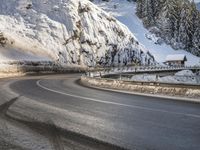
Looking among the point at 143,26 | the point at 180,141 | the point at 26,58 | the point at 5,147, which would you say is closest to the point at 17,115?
the point at 5,147

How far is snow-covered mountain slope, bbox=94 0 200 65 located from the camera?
424ft

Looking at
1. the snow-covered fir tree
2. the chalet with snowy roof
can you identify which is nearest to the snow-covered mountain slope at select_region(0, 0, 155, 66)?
the chalet with snowy roof

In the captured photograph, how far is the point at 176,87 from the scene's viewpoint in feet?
58.4

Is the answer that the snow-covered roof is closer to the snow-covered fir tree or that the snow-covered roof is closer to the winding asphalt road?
the snow-covered fir tree

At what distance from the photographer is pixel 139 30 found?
13325 cm

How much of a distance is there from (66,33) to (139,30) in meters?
52.0

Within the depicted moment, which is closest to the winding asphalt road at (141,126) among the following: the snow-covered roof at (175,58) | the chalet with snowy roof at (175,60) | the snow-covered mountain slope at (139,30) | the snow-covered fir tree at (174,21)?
the chalet with snowy roof at (175,60)

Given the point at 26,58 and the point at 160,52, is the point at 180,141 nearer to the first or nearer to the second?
the point at 26,58

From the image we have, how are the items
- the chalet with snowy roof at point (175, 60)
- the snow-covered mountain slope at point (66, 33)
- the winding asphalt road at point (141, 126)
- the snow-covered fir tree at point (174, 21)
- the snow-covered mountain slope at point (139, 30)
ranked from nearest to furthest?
the winding asphalt road at point (141, 126) < the snow-covered mountain slope at point (66, 33) < the chalet with snowy roof at point (175, 60) < the snow-covered mountain slope at point (139, 30) < the snow-covered fir tree at point (174, 21)

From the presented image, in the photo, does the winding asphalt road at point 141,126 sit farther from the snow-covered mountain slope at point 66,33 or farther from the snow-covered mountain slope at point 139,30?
the snow-covered mountain slope at point 139,30

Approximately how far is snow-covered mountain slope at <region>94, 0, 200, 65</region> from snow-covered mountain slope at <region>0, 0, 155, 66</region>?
29.1 m

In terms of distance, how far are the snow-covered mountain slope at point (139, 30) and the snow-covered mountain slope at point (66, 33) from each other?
95.3 feet

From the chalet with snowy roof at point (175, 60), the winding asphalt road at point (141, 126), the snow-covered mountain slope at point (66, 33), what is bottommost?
the chalet with snowy roof at point (175, 60)

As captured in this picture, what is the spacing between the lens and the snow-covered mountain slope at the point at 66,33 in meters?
79.4
